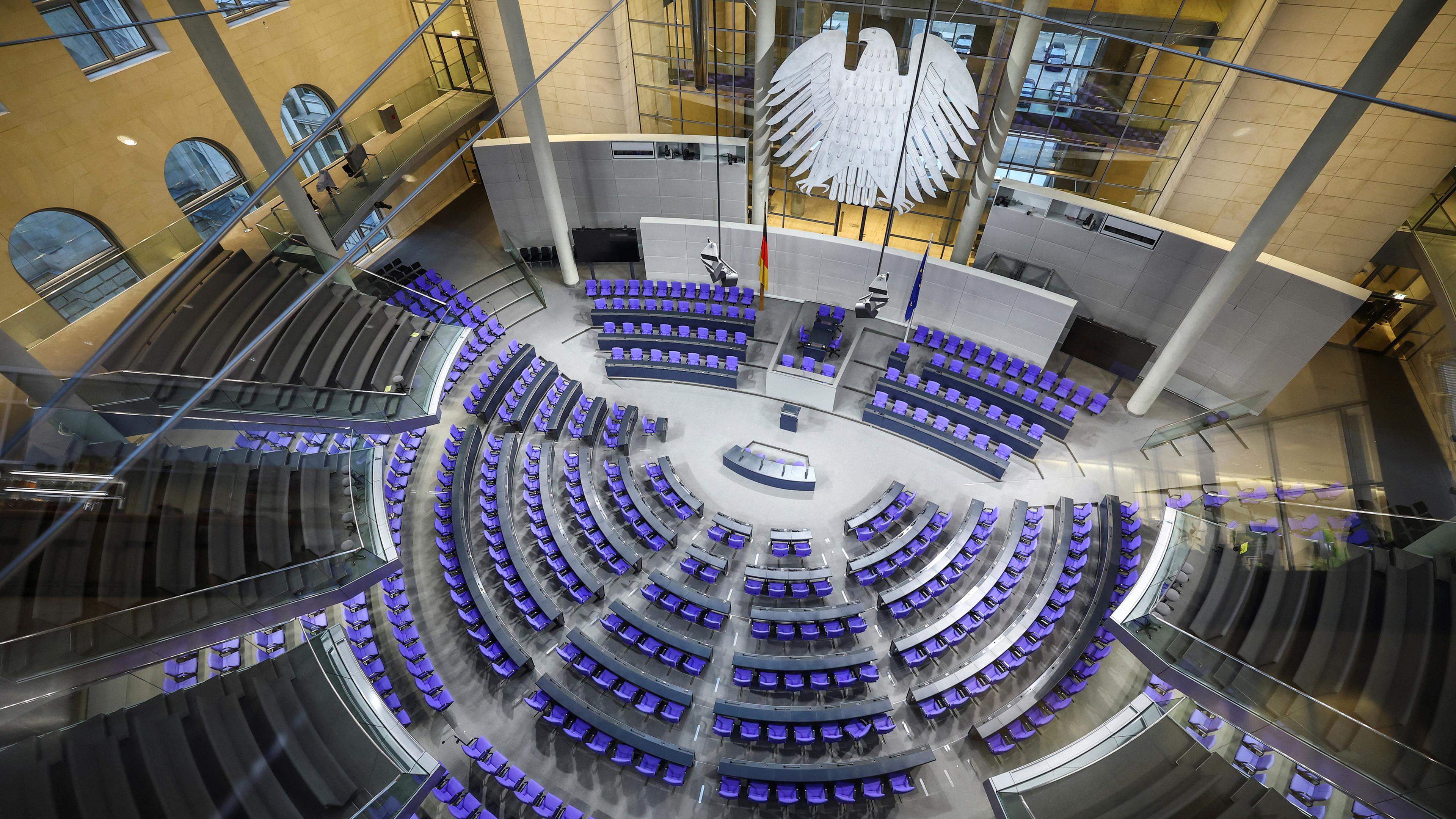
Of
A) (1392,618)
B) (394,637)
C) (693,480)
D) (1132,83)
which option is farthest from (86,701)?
(1132,83)

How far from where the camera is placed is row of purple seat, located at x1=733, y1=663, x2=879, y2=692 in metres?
11.6

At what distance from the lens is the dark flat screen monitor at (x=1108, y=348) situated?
1617cm

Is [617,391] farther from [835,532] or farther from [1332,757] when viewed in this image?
[1332,757]

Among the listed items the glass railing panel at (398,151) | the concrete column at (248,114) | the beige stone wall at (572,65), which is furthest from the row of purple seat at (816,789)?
the beige stone wall at (572,65)

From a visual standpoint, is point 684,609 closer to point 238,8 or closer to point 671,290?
point 671,290

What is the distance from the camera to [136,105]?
13305 millimetres

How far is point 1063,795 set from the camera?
29.8ft

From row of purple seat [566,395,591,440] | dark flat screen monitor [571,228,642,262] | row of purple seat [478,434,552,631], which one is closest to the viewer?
row of purple seat [478,434,552,631]

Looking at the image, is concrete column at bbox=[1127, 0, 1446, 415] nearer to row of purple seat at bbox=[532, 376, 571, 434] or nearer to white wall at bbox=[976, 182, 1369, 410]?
white wall at bbox=[976, 182, 1369, 410]

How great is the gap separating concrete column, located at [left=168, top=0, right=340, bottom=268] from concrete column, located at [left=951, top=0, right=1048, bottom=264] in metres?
14.1

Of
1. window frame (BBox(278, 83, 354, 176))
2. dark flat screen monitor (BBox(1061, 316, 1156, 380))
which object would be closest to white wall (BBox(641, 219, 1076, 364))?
dark flat screen monitor (BBox(1061, 316, 1156, 380))

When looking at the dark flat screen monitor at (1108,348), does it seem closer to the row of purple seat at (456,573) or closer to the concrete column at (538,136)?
the concrete column at (538,136)

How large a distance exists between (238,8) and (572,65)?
7697 mm

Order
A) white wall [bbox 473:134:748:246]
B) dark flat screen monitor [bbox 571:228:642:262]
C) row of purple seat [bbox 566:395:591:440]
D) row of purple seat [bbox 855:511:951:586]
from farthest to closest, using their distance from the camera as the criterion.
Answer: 1. dark flat screen monitor [bbox 571:228:642:262]
2. white wall [bbox 473:134:748:246]
3. row of purple seat [bbox 566:395:591:440]
4. row of purple seat [bbox 855:511:951:586]
